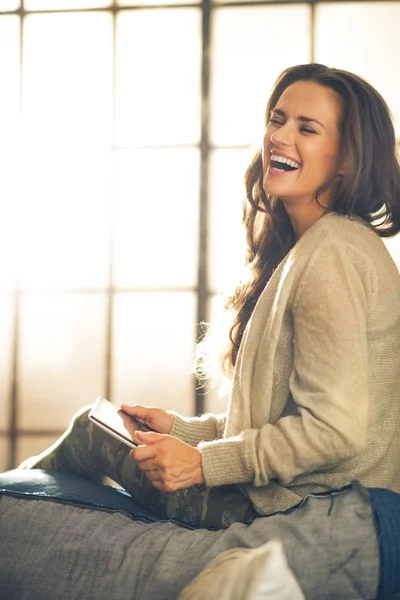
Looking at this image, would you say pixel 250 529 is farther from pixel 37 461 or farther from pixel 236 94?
pixel 236 94

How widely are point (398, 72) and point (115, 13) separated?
3.27ft

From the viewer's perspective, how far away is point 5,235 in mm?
2947

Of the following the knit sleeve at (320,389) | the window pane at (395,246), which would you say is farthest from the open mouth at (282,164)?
the window pane at (395,246)

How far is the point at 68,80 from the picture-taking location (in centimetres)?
294

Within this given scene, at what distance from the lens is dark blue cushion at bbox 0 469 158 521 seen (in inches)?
60.2

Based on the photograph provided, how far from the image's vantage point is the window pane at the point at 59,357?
9.61 ft

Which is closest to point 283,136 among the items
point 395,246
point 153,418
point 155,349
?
point 153,418

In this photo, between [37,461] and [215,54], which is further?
[215,54]

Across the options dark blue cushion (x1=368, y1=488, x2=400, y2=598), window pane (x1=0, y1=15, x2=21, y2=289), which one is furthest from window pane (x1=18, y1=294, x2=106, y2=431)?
dark blue cushion (x1=368, y1=488, x2=400, y2=598)

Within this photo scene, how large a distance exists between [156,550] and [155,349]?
1579mm

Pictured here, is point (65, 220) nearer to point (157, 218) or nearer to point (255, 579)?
point (157, 218)

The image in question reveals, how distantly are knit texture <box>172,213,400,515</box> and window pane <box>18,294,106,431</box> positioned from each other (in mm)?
1407

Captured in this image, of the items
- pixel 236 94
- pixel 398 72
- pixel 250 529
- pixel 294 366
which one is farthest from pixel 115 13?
pixel 250 529

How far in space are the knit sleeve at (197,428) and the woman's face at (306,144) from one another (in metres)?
0.56
